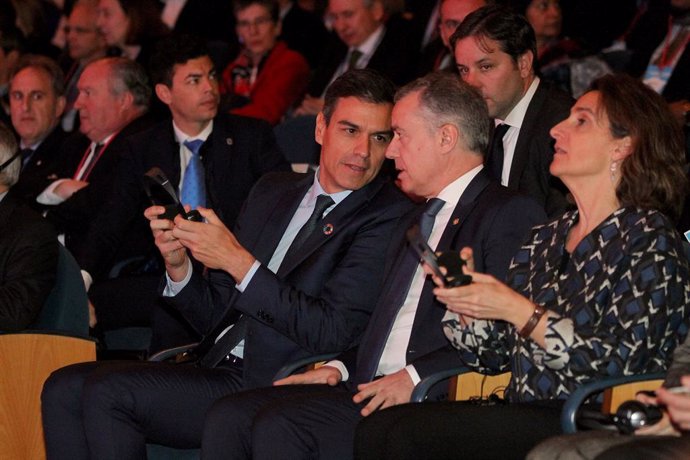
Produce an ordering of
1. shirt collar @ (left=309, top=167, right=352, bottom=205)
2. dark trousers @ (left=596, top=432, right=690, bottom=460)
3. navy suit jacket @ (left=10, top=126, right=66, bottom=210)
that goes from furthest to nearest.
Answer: navy suit jacket @ (left=10, top=126, right=66, bottom=210)
shirt collar @ (left=309, top=167, right=352, bottom=205)
dark trousers @ (left=596, top=432, right=690, bottom=460)

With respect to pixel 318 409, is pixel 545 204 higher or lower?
higher

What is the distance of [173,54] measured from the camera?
5926 millimetres

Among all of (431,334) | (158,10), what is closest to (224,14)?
(158,10)

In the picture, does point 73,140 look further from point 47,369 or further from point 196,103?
point 47,369

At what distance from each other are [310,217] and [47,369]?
1.17 m

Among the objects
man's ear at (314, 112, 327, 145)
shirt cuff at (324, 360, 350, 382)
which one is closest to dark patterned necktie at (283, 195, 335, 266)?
man's ear at (314, 112, 327, 145)

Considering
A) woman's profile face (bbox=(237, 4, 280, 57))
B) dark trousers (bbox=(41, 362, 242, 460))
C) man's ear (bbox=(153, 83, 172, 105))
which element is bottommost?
dark trousers (bbox=(41, 362, 242, 460))

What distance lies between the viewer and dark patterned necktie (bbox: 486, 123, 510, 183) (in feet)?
15.4

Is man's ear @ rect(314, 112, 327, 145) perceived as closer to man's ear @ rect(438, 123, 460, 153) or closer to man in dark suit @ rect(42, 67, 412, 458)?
man in dark suit @ rect(42, 67, 412, 458)

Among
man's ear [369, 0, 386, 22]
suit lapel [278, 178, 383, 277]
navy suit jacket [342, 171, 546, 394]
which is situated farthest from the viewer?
man's ear [369, 0, 386, 22]

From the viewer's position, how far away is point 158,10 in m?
8.31

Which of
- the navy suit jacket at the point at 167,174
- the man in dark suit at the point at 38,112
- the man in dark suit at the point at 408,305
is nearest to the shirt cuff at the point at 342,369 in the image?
the man in dark suit at the point at 408,305

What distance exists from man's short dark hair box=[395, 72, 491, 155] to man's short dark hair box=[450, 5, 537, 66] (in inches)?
38.5

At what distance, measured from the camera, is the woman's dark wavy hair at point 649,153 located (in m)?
3.30
